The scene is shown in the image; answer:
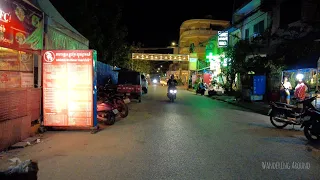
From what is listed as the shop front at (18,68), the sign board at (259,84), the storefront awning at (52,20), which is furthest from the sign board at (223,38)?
the shop front at (18,68)

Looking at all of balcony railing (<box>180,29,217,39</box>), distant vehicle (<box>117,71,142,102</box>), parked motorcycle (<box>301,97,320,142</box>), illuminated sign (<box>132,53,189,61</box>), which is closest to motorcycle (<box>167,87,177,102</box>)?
distant vehicle (<box>117,71,142,102</box>)

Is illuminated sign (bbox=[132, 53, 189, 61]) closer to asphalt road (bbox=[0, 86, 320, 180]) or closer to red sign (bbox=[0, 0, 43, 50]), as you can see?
asphalt road (bbox=[0, 86, 320, 180])

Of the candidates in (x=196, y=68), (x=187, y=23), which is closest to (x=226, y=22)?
(x=187, y=23)

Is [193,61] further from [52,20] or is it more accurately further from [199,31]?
[52,20]

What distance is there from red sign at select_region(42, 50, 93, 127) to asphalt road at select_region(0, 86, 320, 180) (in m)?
0.48

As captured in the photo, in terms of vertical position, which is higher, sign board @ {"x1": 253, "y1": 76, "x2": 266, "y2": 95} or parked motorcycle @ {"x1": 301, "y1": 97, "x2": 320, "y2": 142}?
sign board @ {"x1": 253, "y1": 76, "x2": 266, "y2": 95}

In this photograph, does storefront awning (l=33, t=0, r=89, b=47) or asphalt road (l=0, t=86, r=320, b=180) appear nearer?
asphalt road (l=0, t=86, r=320, b=180)

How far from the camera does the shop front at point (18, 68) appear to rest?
7239 millimetres

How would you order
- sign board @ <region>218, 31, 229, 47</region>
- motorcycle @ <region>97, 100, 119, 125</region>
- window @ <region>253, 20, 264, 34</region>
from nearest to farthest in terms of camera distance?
motorcycle @ <region>97, 100, 119, 125</region> → window @ <region>253, 20, 264, 34</region> → sign board @ <region>218, 31, 229, 47</region>

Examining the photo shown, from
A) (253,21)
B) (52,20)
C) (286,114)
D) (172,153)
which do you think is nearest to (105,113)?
(52,20)

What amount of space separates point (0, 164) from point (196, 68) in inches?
1950

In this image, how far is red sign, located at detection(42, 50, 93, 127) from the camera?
9.20 m

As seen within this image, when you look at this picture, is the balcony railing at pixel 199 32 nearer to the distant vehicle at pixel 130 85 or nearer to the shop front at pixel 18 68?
the distant vehicle at pixel 130 85

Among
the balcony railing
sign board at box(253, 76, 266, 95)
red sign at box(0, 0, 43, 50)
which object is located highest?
the balcony railing
